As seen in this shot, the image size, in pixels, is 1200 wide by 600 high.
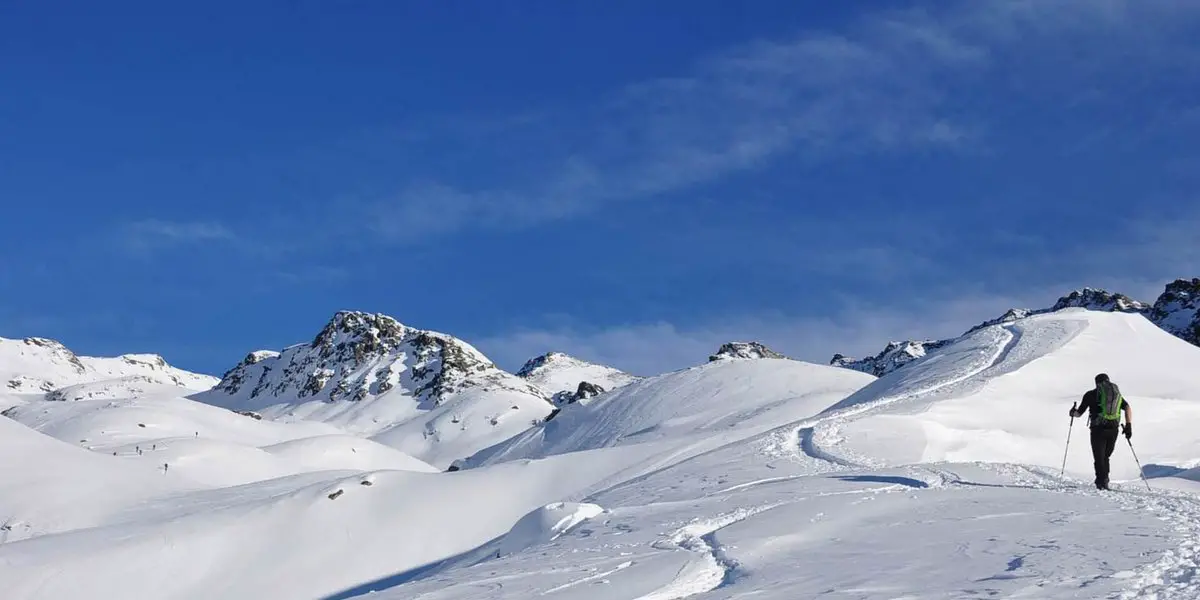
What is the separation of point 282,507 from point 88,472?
10157mm

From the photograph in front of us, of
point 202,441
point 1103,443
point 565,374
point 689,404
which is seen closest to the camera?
point 1103,443

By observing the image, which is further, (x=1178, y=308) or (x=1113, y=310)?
(x=1178, y=308)

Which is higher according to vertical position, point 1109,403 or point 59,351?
point 59,351

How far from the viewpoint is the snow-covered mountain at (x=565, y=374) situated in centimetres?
14238

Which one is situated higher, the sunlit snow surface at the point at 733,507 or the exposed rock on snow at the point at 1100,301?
the exposed rock on snow at the point at 1100,301

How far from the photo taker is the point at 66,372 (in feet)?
505

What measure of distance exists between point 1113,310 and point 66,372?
14454 centimetres

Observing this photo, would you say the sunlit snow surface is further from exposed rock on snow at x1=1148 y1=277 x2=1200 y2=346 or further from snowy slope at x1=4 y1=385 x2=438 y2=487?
Result: exposed rock on snow at x1=1148 y1=277 x2=1200 y2=346

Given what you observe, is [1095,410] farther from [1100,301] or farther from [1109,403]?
[1100,301]

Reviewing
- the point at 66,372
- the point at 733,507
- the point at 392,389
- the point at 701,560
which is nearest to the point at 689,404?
the point at 733,507

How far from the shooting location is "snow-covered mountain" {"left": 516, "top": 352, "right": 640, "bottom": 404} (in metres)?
142

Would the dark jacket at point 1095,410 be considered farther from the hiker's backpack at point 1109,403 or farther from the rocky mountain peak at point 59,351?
the rocky mountain peak at point 59,351

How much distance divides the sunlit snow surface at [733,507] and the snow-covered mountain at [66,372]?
76.4m

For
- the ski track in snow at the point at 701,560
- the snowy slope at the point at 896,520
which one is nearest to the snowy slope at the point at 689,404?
the snowy slope at the point at 896,520
